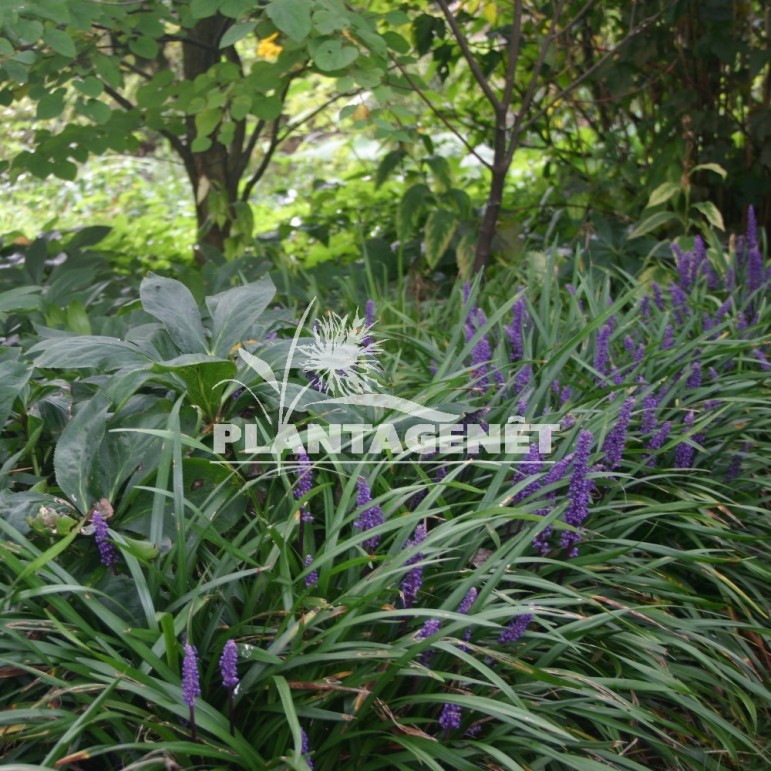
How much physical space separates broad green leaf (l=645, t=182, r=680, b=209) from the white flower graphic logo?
2.10 meters

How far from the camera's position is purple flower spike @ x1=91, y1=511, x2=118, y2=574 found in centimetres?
155

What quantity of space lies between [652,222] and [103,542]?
9.54 feet

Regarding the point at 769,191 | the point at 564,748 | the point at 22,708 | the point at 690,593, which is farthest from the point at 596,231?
the point at 22,708

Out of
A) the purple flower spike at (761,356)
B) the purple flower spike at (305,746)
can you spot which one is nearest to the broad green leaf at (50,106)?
the purple flower spike at (761,356)

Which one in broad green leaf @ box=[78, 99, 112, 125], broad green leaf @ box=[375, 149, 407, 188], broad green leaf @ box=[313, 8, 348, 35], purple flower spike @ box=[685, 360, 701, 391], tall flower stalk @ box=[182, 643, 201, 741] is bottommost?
purple flower spike @ box=[685, 360, 701, 391]

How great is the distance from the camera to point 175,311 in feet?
6.81

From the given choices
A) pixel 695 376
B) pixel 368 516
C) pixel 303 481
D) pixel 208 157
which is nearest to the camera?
pixel 368 516

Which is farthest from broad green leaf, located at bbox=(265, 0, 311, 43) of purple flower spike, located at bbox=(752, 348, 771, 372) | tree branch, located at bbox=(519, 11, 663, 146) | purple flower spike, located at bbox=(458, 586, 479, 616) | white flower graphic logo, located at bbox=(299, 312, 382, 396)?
purple flower spike, located at bbox=(458, 586, 479, 616)

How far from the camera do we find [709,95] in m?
→ 4.41

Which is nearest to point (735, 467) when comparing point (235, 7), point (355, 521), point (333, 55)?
point (355, 521)

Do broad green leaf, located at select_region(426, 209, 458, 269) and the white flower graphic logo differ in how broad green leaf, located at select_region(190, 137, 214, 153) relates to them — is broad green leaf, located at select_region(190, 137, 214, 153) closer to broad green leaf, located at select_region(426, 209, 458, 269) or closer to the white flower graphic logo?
broad green leaf, located at select_region(426, 209, 458, 269)

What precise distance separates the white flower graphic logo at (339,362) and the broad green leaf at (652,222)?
6.57 feet

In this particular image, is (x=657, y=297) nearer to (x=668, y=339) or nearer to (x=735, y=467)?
(x=668, y=339)

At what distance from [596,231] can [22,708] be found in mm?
3259
